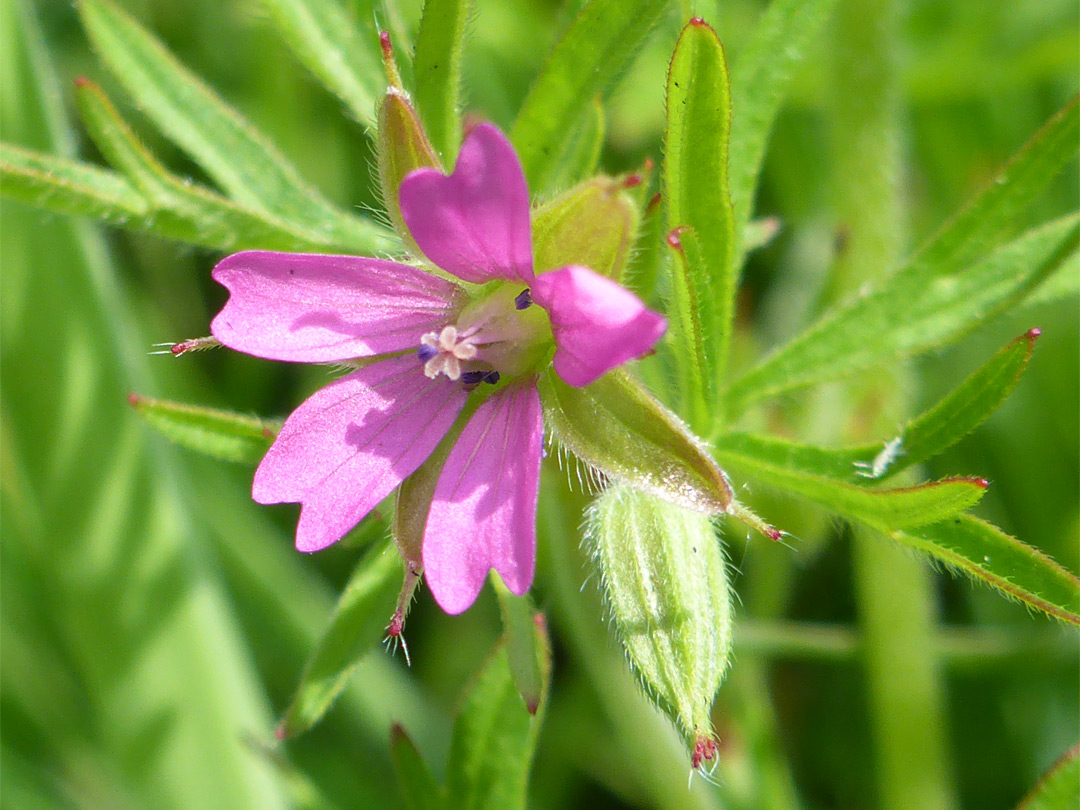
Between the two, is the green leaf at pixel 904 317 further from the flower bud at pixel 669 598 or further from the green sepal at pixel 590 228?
the green sepal at pixel 590 228

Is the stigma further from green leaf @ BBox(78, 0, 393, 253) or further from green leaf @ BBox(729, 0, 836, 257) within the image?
green leaf @ BBox(729, 0, 836, 257)

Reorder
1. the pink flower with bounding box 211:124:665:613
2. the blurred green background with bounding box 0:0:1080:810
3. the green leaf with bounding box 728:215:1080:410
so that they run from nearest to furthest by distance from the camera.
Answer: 1. the pink flower with bounding box 211:124:665:613
2. the green leaf with bounding box 728:215:1080:410
3. the blurred green background with bounding box 0:0:1080:810

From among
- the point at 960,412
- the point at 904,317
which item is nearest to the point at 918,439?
the point at 960,412

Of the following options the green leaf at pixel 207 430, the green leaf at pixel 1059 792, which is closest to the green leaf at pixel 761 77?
the green leaf at pixel 207 430

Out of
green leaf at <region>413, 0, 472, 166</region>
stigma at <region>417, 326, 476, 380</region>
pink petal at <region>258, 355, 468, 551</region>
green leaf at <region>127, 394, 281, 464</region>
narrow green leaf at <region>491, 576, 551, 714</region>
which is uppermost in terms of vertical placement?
green leaf at <region>413, 0, 472, 166</region>

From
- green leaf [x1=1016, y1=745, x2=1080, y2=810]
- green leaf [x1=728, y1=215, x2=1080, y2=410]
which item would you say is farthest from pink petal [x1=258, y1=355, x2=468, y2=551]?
green leaf [x1=1016, y1=745, x2=1080, y2=810]

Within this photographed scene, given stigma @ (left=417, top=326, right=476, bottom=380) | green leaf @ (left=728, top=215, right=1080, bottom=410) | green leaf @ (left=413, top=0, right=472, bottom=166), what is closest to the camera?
stigma @ (left=417, top=326, right=476, bottom=380)

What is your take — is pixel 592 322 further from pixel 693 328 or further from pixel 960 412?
pixel 960 412
